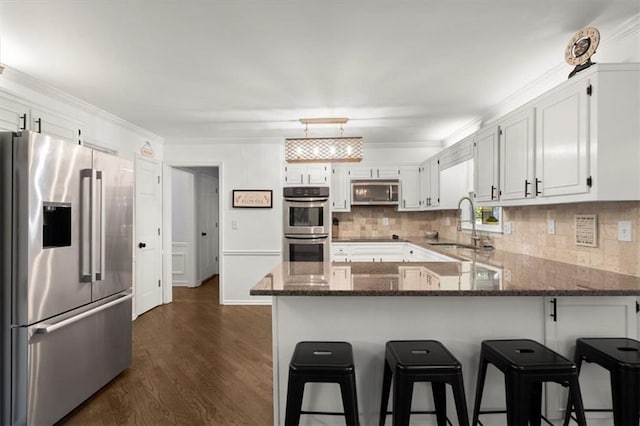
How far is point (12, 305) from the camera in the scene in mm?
1888

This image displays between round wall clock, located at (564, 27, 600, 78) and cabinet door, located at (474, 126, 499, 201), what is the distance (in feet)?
2.69

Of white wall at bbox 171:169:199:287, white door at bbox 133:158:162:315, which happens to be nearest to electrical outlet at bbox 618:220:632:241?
white door at bbox 133:158:162:315

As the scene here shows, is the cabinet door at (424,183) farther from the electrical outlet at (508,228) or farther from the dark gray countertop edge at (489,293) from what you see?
the dark gray countertop edge at (489,293)

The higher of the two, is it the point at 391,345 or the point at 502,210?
the point at 502,210

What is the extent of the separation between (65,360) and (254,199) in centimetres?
299

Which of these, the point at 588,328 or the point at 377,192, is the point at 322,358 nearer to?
the point at 588,328

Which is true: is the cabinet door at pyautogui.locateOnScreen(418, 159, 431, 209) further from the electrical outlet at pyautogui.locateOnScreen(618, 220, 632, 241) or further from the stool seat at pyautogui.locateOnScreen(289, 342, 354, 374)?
the stool seat at pyautogui.locateOnScreen(289, 342, 354, 374)

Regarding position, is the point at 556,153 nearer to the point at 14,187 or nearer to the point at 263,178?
the point at 14,187

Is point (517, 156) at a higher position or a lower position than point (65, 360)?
higher

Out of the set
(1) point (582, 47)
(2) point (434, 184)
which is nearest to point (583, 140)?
(1) point (582, 47)

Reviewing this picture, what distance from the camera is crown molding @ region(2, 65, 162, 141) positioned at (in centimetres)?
260

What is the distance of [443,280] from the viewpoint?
6.13 ft

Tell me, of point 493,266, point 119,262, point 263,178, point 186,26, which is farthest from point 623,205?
point 263,178

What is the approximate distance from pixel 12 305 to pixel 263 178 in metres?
3.24
